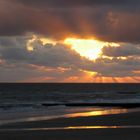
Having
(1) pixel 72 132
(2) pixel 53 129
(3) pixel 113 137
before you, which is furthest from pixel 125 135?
(2) pixel 53 129

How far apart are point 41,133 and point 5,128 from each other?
3.91m

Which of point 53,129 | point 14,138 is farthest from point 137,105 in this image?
point 14,138

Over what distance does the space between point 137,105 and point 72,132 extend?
4294cm

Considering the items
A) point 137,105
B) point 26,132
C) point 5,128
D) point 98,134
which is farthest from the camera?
point 137,105

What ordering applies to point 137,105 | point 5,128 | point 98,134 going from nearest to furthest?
point 98,134
point 5,128
point 137,105

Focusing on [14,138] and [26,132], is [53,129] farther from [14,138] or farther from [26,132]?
[14,138]

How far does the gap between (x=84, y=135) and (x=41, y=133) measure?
111 inches

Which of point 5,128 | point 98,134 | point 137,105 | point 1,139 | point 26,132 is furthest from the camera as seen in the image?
point 137,105

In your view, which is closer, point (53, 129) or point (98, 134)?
point (98, 134)

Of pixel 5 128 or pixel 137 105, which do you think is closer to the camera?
pixel 5 128

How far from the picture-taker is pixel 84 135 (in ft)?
83.2

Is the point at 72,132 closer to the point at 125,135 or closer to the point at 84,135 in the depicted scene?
the point at 84,135

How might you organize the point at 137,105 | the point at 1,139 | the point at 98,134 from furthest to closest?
the point at 137,105 → the point at 98,134 → the point at 1,139

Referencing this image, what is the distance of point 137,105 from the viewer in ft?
226
